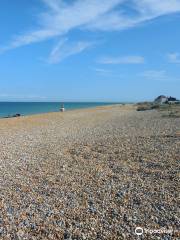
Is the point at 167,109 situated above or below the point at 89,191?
above

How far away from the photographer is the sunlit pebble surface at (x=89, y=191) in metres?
7.08

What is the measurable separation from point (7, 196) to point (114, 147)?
26.8 ft

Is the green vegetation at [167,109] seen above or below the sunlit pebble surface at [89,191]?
above

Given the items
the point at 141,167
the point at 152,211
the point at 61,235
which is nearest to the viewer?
the point at 61,235

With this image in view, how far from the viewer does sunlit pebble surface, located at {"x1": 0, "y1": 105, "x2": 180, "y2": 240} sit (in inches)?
279

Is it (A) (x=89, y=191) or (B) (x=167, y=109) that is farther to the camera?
(B) (x=167, y=109)

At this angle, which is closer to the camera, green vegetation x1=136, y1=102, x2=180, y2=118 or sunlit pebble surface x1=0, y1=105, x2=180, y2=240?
sunlit pebble surface x1=0, y1=105, x2=180, y2=240

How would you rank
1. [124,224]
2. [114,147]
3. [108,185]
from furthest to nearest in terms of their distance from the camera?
[114,147] → [108,185] → [124,224]

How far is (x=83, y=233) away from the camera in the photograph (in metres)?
6.80

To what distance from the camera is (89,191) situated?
9414mm

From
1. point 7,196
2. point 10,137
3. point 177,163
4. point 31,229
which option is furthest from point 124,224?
point 10,137

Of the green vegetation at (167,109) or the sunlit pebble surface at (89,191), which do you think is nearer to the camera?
the sunlit pebble surface at (89,191)

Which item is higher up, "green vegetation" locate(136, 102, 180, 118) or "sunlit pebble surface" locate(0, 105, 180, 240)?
"green vegetation" locate(136, 102, 180, 118)

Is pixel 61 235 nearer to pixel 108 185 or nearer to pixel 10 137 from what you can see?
pixel 108 185
